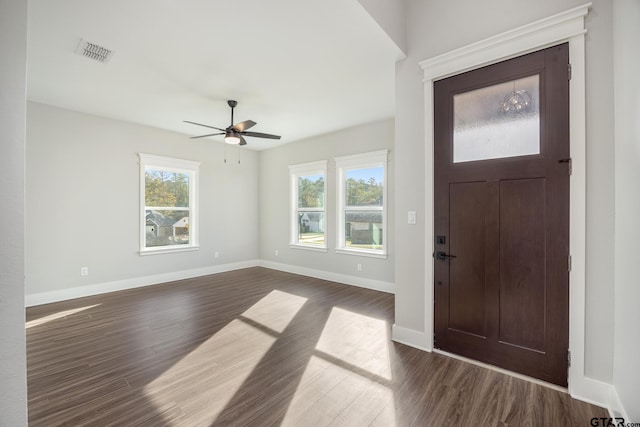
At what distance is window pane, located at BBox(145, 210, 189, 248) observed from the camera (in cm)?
527

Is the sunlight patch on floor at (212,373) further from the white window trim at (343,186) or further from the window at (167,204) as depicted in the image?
the window at (167,204)

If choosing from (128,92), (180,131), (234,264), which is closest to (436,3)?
(128,92)

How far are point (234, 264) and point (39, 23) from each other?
4964 mm

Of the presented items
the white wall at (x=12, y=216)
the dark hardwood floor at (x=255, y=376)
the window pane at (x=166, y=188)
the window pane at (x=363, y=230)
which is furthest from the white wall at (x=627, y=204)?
the window pane at (x=166, y=188)

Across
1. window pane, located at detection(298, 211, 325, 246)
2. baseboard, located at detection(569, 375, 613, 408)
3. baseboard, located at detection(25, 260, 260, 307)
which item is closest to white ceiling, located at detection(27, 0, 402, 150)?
window pane, located at detection(298, 211, 325, 246)

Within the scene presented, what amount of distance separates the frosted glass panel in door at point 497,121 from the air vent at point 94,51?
3.39 m

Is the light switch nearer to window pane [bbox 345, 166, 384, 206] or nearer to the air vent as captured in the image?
window pane [bbox 345, 166, 384, 206]

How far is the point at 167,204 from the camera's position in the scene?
5480 mm

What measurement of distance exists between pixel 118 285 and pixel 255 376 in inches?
150

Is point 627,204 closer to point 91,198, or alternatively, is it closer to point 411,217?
point 411,217

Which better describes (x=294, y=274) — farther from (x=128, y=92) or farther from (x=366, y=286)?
(x=128, y=92)

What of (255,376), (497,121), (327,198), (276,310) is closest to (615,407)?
(497,121)

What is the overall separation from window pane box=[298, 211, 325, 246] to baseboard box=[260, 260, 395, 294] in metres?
0.59

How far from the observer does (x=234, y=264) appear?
646 centimetres
